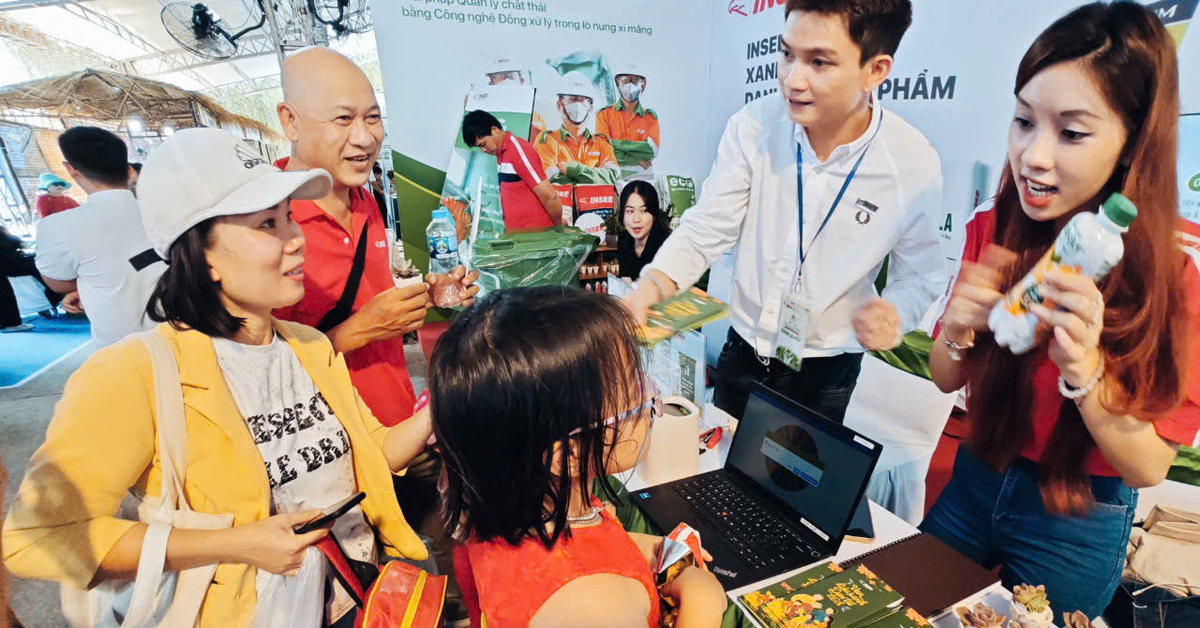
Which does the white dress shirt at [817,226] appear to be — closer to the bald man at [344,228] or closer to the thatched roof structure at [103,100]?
the bald man at [344,228]

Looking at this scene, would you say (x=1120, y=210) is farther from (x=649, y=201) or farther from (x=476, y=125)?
(x=476, y=125)

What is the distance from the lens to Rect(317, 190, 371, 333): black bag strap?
5.63ft

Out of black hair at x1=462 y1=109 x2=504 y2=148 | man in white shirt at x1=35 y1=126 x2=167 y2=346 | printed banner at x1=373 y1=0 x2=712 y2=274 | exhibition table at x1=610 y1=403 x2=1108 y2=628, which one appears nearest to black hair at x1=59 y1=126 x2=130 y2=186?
man in white shirt at x1=35 y1=126 x2=167 y2=346

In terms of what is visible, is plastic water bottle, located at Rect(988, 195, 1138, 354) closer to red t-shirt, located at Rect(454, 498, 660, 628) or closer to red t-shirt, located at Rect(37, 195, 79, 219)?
red t-shirt, located at Rect(454, 498, 660, 628)

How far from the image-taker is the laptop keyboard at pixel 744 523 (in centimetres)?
118

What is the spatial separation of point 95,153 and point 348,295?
2.06 metres

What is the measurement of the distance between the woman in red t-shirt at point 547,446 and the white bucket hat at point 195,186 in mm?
585

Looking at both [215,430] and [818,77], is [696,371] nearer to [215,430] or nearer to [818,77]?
[818,77]

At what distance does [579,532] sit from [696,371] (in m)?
1.02

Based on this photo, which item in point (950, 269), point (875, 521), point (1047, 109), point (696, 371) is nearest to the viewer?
point (1047, 109)

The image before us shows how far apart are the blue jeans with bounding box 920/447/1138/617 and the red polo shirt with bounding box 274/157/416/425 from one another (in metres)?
1.82

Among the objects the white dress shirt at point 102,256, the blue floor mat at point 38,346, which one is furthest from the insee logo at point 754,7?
the blue floor mat at point 38,346

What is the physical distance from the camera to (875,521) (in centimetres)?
132

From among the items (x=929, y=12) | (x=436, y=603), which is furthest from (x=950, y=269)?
(x=436, y=603)
